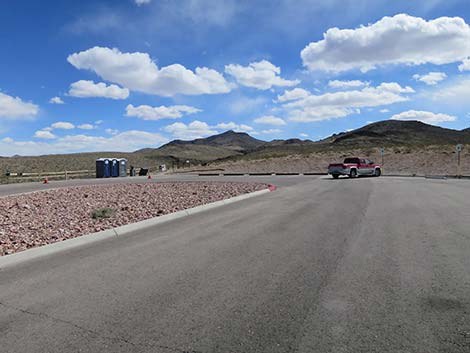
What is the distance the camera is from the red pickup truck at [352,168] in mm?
32188

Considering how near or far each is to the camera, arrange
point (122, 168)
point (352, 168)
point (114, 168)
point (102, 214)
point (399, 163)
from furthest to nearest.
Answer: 1. point (399, 163)
2. point (122, 168)
3. point (114, 168)
4. point (352, 168)
5. point (102, 214)

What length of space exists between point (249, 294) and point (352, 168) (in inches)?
1160

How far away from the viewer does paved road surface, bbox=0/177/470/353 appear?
3.72m

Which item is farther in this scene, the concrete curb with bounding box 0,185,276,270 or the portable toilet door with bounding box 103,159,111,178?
the portable toilet door with bounding box 103,159,111,178

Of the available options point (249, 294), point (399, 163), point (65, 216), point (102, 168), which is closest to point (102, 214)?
point (65, 216)

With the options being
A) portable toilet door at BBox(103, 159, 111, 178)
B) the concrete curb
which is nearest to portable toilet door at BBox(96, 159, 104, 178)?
portable toilet door at BBox(103, 159, 111, 178)

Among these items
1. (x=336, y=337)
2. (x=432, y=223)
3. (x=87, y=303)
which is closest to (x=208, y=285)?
(x=87, y=303)

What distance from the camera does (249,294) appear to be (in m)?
4.88

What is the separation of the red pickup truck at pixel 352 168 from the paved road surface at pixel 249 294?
23.7 meters

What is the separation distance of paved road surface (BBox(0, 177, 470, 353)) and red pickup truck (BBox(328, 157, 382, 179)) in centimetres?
2367

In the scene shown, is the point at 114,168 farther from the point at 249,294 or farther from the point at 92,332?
the point at 92,332

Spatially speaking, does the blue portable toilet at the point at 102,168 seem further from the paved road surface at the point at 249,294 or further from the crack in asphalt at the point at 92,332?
the crack in asphalt at the point at 92,332

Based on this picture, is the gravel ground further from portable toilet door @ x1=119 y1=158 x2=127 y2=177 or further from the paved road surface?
portable toilet door @ x1=119 y1=158 x2=127 y2=177

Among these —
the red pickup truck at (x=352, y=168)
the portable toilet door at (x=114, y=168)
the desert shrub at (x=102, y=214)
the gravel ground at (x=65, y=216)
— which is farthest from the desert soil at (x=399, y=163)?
the desert shrub at (x=102, y=214)
